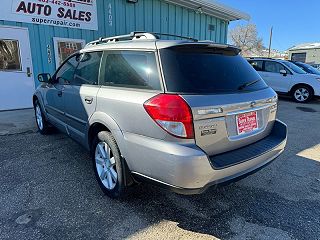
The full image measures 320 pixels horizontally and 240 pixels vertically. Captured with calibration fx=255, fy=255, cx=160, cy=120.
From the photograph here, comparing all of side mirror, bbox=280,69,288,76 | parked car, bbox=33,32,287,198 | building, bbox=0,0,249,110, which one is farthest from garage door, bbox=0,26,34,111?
side mirror, bbox=280,69,288,76

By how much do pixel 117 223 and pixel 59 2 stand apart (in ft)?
23.2

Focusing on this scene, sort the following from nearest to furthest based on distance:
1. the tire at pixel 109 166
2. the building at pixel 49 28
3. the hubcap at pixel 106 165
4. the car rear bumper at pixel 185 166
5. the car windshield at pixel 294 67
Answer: the car rear bumper at pixel 185 166 → the tire at pixel 109 166 → the hubcap at pixel 106 165 → the building at pixel 49 28 → the car windshield at pixel 294 67

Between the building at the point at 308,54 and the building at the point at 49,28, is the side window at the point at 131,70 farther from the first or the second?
the building at the point at 308,54

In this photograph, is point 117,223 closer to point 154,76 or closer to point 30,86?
point 154,76

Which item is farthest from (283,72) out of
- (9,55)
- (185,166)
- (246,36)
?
(246,36)

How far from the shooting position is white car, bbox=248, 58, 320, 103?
9.88 meters

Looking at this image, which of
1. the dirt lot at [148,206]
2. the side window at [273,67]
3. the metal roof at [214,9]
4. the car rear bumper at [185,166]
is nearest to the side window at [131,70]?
the car rear bumper at [185,166]

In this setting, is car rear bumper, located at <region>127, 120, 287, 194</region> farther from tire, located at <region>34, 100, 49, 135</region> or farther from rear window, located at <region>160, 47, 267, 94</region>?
tire, located at <region>34, 100, 49, 135</region>

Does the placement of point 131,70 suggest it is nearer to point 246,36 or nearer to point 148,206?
point 148,206

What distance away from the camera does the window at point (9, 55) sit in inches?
272

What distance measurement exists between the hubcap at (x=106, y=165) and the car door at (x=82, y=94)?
0.40 m

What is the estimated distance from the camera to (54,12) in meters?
7.33

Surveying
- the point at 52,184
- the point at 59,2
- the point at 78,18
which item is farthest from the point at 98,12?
the point at 52,184

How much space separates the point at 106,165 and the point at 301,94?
9.75 m
